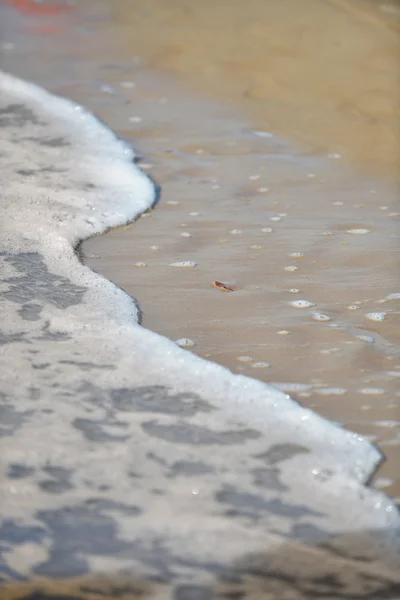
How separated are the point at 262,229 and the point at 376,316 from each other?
0.84m

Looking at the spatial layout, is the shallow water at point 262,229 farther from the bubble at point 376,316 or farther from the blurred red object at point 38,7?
the blurred red object at point 38,7

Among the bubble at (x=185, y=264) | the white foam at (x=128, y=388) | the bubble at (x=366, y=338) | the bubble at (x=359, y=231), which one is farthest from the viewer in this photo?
the bubble at (x=359, y=231)

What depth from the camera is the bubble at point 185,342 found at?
259 centimetres

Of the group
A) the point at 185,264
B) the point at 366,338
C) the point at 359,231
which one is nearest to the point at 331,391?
the point at 366,338

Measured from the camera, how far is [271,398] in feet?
7.58

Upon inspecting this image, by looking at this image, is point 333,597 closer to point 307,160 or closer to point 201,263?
point 201,263

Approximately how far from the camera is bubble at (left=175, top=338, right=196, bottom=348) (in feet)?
8.48

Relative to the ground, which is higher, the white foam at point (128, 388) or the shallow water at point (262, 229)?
the shallow water at point (262, 229)

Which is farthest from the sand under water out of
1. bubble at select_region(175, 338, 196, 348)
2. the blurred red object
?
the blurred red object

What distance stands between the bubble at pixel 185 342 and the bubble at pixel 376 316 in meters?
0.61

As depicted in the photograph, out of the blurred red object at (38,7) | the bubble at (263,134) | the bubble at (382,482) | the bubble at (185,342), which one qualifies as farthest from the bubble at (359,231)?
the blurred red object at (38,7)

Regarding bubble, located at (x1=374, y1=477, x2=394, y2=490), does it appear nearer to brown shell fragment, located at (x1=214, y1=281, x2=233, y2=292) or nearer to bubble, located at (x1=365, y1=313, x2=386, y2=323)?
bubble, located at (x1=365, y1=313, x2=386, y2=323)

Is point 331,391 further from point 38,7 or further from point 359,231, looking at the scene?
point 38,7

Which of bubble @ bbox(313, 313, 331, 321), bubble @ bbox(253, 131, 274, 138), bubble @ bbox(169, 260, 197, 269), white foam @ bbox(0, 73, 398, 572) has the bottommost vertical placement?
white foam @ bbox(0, 73, 398, 572)
